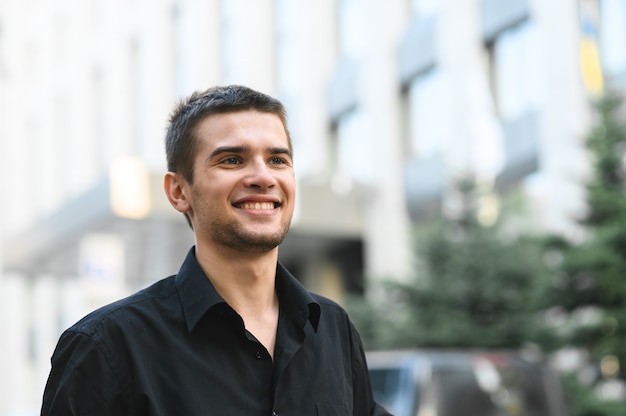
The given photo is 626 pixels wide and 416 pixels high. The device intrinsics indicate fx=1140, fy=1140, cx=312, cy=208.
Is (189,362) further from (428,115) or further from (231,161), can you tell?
(428,115)

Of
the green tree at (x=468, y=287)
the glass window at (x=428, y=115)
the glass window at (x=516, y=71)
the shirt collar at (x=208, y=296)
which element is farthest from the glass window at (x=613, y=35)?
the shirt collar at (x=208, y=296)

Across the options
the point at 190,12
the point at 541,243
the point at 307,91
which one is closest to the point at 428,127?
the point at 307,91

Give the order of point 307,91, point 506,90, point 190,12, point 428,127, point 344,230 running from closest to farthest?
point 506,90, point 428,127, point 344,230, point 307,91, point 190,12

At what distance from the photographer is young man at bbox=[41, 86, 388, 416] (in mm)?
2279

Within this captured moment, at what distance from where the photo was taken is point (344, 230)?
2753 cm

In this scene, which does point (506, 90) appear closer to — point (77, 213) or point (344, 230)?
point (344, 230)

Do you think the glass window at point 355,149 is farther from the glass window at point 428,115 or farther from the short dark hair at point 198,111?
the short dark hair at point 198,111

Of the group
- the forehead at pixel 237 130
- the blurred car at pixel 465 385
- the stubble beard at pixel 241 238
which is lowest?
the blurred car at pixel 465 385

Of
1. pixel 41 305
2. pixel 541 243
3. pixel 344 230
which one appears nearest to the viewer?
pixel 541 243

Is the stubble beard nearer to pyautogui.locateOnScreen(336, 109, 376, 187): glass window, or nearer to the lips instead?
the lips

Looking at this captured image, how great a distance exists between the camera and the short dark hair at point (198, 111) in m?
2.51

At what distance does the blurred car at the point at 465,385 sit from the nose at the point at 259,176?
25.4ft

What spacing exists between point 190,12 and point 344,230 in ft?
39.6

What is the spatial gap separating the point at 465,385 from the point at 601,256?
151 inches
